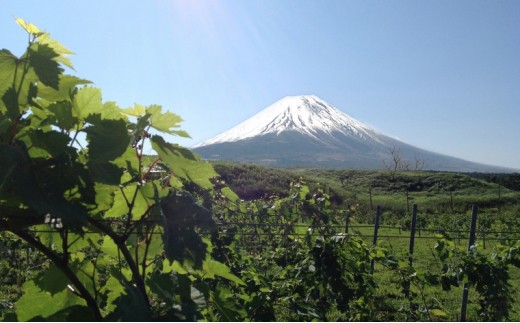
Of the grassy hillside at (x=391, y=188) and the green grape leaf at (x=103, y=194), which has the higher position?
the green grape leaf at (x=103, y=194)

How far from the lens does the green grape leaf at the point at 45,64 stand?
94cm

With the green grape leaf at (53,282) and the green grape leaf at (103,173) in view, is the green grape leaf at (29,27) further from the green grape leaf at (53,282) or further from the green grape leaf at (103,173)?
the green grape leaf at (53,282)

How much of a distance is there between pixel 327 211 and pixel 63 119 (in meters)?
3.61

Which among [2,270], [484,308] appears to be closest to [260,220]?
[484,308]

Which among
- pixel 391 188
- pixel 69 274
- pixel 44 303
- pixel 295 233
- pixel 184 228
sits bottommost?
pixel 391 188

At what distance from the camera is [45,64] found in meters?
0.94

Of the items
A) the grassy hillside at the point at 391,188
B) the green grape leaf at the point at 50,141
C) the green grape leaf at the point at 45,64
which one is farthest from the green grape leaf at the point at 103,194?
the grassy hillside at the point at 391,188

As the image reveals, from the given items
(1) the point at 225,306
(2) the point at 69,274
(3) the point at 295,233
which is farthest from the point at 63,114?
(3) the point at 295,233

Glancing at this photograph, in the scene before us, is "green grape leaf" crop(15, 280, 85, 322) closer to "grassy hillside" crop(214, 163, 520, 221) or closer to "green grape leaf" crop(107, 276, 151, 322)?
"green grape leaf" crop(107, 276, 151, 322)

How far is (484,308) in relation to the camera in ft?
14.2

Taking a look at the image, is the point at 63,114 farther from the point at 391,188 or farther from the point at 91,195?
the point at 391,188

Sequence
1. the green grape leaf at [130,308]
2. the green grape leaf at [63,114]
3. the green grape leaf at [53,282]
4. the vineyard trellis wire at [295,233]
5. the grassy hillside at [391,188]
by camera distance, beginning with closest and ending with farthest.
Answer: the green grape leaf at [130,308] < the green grape leaf at [63,114] < the green grape leaf at [53,282] < the vineyard trellis wire at [295,233] < the grassy hillside at [391,188]

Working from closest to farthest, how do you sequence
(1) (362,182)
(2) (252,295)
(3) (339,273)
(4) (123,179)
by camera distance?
(4) (123,179)
(2) (252,295)
(3) (339,273)
(1) (362,182)

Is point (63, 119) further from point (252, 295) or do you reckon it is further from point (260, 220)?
point (260, 220)
